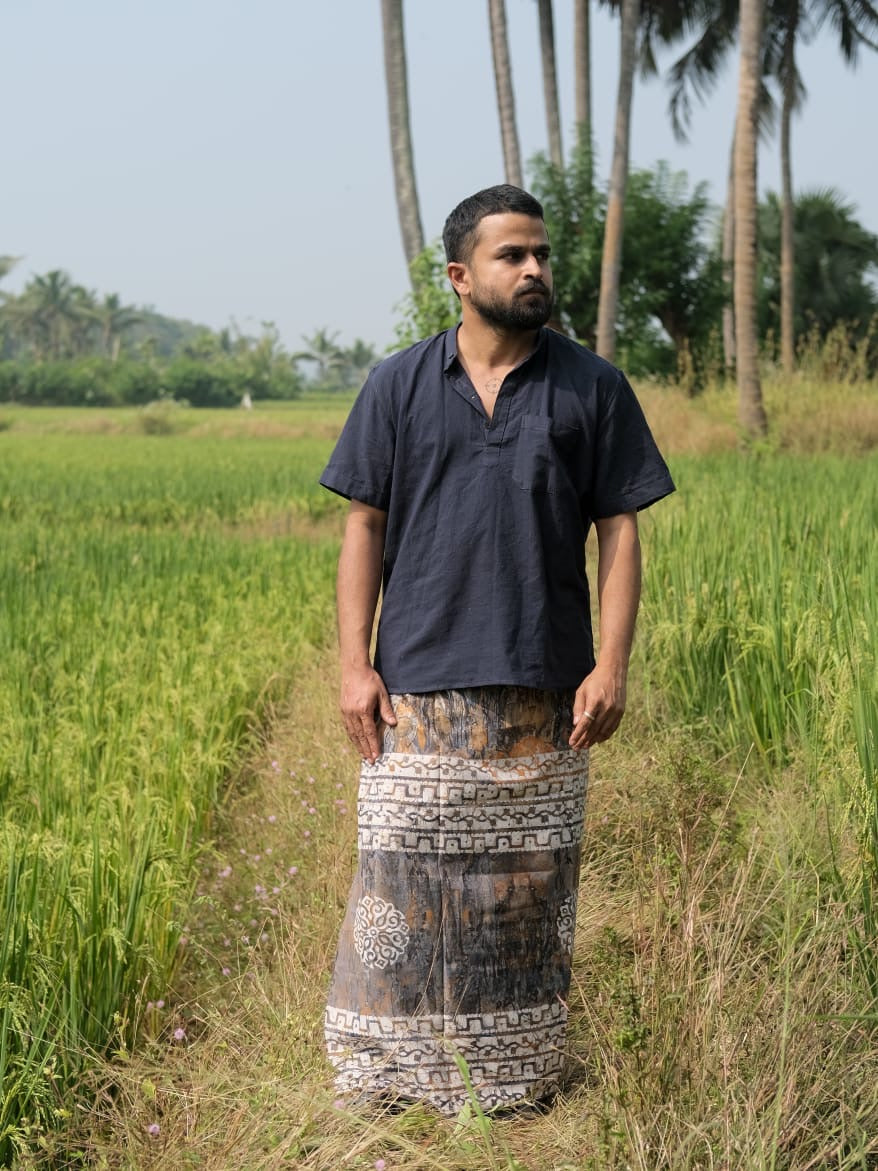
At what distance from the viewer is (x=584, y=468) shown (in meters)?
2.62

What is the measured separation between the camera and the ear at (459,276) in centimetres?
261

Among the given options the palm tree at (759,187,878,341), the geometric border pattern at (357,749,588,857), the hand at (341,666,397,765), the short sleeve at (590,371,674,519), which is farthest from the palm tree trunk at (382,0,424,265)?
the palm tree at (759,187,878,341)

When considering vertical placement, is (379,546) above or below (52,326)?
below

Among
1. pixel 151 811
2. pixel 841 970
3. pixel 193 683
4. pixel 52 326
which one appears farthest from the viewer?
pixel 52 326

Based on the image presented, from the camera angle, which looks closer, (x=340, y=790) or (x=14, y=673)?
(x=340, y=790)

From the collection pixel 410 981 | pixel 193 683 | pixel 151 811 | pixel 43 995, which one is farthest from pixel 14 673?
pixel 410 981

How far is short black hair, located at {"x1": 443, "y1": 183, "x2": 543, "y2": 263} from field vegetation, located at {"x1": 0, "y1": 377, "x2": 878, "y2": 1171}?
110 centimetres

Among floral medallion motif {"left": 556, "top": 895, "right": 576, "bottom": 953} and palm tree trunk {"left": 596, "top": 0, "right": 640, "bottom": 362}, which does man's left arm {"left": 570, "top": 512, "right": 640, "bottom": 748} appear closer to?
floral medallion motif {"left": 556, "top": 895, "right": 576, "bottom": 953}

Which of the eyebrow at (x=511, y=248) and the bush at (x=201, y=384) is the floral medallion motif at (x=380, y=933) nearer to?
the eyebrow at (x=511, y=248)

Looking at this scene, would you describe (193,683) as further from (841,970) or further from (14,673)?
(841,970)

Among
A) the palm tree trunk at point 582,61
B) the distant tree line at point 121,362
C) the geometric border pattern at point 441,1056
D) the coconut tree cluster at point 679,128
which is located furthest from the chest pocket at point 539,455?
the distant tree line at point 121,362

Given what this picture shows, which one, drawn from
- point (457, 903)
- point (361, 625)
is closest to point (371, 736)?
point (361, 625)

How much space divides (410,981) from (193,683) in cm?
285

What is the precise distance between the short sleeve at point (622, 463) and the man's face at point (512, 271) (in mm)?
208
